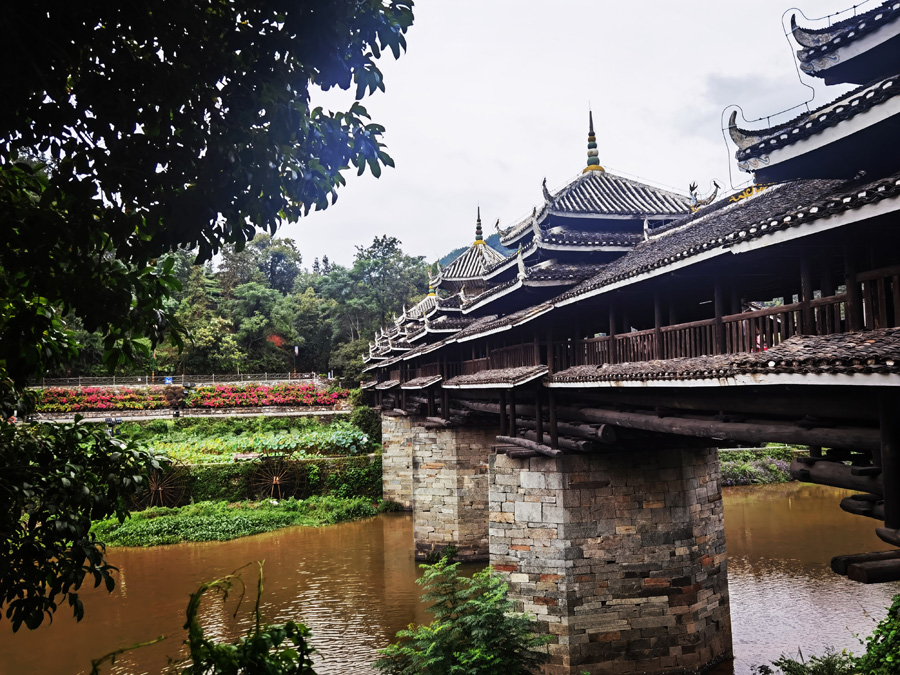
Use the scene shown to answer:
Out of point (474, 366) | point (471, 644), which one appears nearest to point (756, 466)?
point (474, 366)

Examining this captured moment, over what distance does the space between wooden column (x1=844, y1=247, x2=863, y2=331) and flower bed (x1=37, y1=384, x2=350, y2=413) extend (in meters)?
36.4

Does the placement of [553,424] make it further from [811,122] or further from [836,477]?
[811,122]

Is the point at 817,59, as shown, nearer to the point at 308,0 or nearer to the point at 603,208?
the point at 308,0

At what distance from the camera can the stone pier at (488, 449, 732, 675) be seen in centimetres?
1059

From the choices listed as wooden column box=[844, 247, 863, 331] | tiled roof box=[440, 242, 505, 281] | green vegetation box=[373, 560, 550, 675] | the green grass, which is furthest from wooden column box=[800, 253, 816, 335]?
tiled roof box=[440, 242, 505, 281]

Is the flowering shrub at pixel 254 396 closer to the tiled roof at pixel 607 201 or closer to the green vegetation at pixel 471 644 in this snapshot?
the tiled roof at pixel 607 201

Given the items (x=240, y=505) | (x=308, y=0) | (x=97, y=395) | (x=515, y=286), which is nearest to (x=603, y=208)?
(x=515, y=286)

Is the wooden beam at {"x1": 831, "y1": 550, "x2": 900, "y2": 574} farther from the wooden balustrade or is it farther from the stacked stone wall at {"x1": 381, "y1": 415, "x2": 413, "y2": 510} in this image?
the stacked stone wall at {"x1": 381, "y1": 415, "x2": 413, "y2": 510}

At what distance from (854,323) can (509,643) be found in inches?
233

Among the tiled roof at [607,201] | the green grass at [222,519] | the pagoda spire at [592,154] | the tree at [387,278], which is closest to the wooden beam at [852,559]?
the tiled roof at [607,201]

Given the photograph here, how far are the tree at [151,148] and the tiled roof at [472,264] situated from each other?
23.9 m

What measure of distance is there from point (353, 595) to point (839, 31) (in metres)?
15.7

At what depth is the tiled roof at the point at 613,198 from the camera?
1493cm

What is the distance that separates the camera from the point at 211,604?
16.1m
